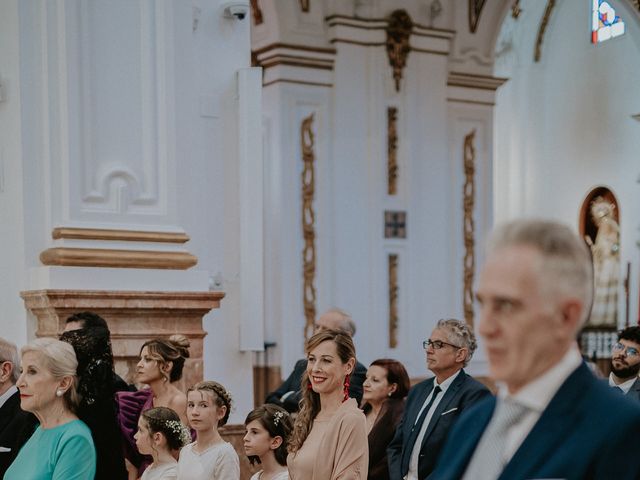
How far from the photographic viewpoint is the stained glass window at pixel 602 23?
→ 16797 mm

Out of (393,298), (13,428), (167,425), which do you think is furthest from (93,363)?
(393,298)

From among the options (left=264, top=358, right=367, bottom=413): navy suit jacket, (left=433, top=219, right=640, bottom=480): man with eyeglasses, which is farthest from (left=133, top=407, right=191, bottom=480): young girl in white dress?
(left=433, top=219, right=640, bottom=480): man with eyeglasses

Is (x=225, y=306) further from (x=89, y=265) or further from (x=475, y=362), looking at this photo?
(x=475, y=362)

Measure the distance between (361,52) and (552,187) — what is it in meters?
6.60

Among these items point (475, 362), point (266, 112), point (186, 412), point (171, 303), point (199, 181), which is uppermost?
point (266, 112)

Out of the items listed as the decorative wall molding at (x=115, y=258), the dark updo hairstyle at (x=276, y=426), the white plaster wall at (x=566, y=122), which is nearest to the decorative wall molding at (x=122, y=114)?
the decorative wall molding at (x=115, y=258)

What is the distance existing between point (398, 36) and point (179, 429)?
8082mm

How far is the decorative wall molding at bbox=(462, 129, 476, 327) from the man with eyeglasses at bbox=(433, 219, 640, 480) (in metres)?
10.9

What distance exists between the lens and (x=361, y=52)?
39.5 feet

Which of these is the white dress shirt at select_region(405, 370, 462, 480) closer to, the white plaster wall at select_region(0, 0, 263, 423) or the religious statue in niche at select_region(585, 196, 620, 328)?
the white plaster wall at select_region(0, 0, 263, 423)

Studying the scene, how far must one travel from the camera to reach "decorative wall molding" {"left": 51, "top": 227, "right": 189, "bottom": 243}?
5.89 m

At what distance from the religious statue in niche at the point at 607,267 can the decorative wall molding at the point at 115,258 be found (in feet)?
37.7

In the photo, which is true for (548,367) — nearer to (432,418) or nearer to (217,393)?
(217,393)

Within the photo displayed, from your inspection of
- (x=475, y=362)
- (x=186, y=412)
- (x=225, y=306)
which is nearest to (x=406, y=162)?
(x=475, y=362)
